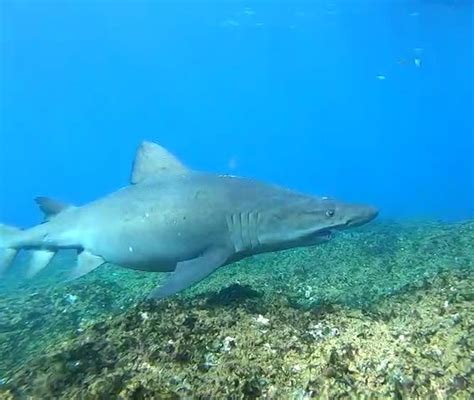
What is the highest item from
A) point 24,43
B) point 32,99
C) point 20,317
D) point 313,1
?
point 32,99

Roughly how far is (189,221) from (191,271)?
725 mm

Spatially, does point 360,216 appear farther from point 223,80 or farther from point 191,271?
point 223,80

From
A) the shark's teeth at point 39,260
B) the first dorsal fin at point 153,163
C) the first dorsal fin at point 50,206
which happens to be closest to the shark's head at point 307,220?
the first dorsal fin at point 153,163

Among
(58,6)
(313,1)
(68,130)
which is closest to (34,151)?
(68,130)

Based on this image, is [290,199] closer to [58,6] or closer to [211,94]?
[58,6]

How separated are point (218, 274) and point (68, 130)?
152382 millimetres

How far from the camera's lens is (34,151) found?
16150 centimetres

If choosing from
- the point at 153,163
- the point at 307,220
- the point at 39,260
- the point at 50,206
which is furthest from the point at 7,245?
the point at 307,220

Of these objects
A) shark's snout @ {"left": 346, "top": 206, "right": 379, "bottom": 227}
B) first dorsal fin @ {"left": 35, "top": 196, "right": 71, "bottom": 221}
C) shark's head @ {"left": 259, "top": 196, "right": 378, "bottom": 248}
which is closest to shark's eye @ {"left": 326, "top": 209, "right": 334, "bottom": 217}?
shark's head @ {"left": 259, "top": 196, "right": 378, "bottom": 248}

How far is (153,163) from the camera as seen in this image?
A: 6.08m

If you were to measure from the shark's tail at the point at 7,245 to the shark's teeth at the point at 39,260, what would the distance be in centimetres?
35

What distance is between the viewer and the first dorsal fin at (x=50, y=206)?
6742 millimetres

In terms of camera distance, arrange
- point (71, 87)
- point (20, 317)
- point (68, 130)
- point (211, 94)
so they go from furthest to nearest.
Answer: point (68, 130)
point (211, 94)
point (71, 87)
point (20, 317)

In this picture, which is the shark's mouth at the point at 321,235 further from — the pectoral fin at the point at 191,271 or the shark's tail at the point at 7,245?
the shark's tail at the point at 7,245
